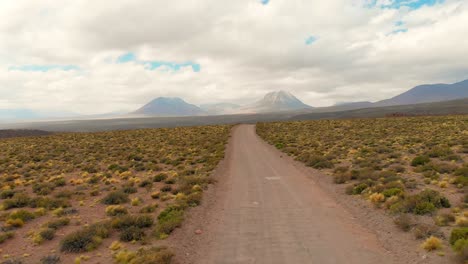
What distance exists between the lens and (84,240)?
9.90 meters

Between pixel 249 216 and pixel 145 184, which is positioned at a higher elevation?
pixel 145 184

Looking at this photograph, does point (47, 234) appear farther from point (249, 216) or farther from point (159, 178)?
point (159, 178)

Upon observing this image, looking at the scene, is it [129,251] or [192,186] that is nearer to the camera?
[129,251]

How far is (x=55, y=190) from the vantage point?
18406 mm

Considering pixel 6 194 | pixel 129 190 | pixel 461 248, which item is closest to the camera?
pixel 461 248

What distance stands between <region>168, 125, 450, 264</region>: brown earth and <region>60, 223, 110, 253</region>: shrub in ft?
8.40

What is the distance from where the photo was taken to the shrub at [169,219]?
35.2ft

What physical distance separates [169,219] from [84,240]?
3119 mm

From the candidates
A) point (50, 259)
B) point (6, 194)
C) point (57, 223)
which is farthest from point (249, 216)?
point (6, 194)

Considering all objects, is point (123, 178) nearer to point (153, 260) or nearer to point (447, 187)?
point (153, 260)

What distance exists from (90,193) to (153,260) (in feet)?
35.5

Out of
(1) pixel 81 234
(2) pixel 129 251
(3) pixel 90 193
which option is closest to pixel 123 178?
(3) pixel 90 193

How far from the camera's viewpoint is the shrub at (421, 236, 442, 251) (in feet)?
28.0

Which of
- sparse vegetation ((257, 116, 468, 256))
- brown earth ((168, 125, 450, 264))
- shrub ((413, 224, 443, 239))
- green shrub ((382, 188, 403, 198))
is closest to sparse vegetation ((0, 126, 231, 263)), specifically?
brown earth ((168, 125, 450, 264))
